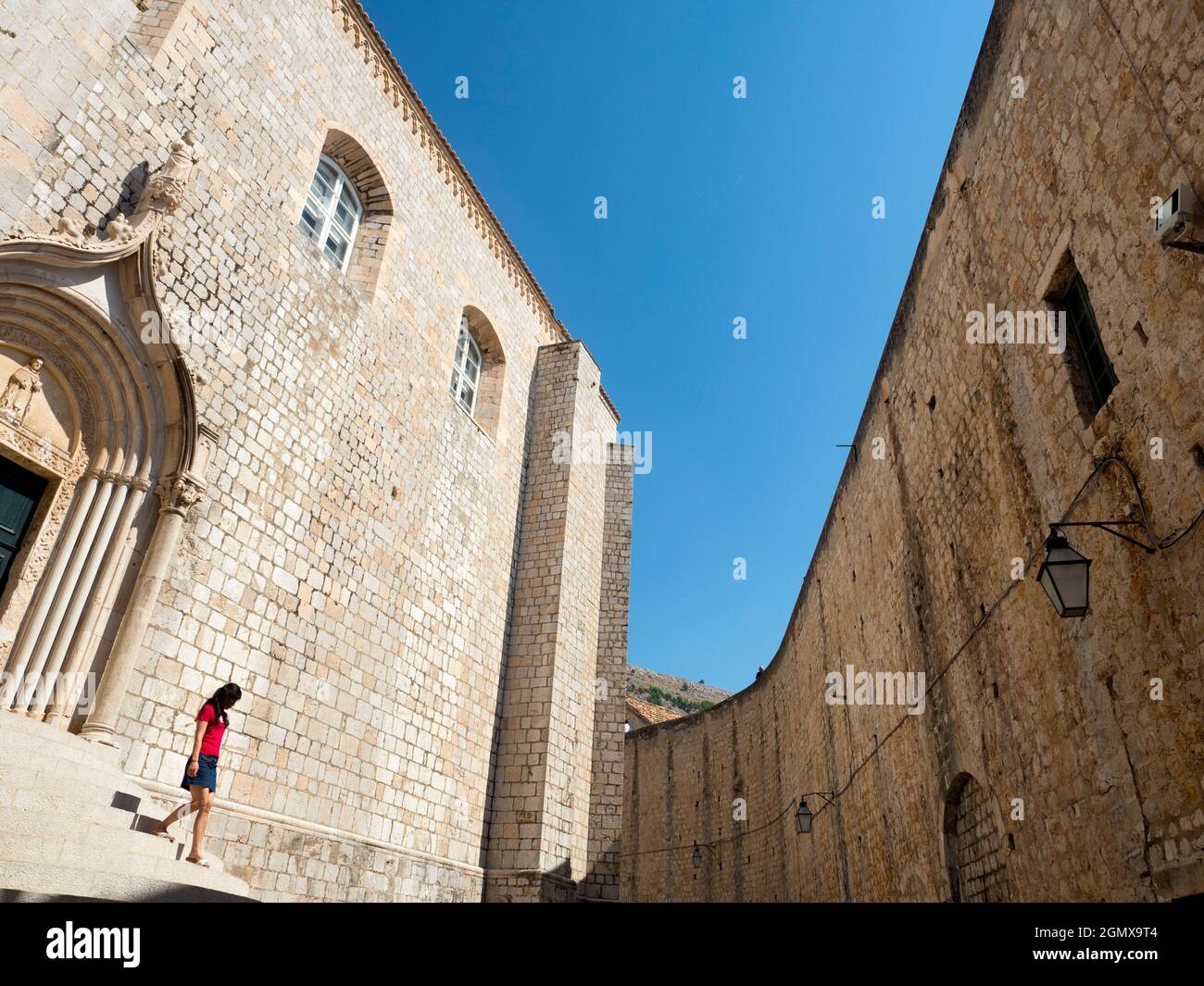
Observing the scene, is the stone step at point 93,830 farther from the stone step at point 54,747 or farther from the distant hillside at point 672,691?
the distant hillside at point 672,691

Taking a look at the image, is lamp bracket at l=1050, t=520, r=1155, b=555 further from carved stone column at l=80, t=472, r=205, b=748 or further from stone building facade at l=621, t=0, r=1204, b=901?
carved stone column at l=80, t=472, r=205, b=748

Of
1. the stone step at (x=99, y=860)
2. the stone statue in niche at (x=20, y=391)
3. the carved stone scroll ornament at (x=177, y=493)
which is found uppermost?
the stone statue in niche at (x=20, y=391)

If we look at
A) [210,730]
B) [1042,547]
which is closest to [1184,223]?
[1042,547]

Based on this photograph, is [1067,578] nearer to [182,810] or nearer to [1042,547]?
[1042,547]

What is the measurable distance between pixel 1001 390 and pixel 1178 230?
2784 millimetres

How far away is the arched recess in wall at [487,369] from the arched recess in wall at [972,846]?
8335 mm

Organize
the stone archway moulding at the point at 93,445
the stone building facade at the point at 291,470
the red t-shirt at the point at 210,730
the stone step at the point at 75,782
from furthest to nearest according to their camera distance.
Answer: the stone building facade at the point at 291,470 < the stone archway moulding at the point at 93,445 < the red t-shirt at the point at 210,730 < the stone step at the point at 75,782

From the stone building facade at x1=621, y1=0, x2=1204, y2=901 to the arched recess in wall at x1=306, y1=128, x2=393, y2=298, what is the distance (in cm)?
699

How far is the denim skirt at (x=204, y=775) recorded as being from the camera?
5.18 meters

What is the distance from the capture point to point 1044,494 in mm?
6141

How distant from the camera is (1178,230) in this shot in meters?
4.25

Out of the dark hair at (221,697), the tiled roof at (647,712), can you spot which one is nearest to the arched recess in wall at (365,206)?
the dark hair at (221,697)
